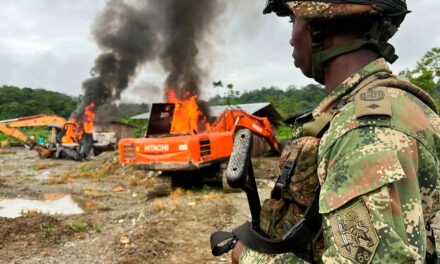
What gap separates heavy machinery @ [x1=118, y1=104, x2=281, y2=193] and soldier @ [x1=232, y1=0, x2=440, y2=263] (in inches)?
269

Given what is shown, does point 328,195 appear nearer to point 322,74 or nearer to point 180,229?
point 322,74

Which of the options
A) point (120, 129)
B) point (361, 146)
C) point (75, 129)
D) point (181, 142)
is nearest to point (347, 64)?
point (361, 146)

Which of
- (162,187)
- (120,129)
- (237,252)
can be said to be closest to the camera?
(237,252)

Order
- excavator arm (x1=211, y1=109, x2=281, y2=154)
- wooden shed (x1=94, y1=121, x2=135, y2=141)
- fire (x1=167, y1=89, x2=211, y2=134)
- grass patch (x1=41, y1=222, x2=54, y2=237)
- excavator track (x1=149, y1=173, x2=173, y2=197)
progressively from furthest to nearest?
wooden shed (x1=94, y1=121, x2=135, y2=141) < fire (x1=167, y1=89, x2=211, y2=134) < excavator arm (x1=211, y1=109, x2=281, y2=154) < excavator track (x1=149, y1=173, x2=173, y2=197) < grass patch (x1=41, y1=222, x2=54, y2=237)

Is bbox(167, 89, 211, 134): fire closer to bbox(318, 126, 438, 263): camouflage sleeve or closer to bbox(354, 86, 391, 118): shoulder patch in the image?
bbox(354, 86, 391, 118): shoulder patch

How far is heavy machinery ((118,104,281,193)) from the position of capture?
27.5ft

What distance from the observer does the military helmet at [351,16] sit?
49.1 inches

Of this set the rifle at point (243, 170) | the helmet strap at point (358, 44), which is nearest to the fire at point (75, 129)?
the rifle at point (243, 170)

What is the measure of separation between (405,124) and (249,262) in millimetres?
798

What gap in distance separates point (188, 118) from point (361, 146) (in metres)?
9.95

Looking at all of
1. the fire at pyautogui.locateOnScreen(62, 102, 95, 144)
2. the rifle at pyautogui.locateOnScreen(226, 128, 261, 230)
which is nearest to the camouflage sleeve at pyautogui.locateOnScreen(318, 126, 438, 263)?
the rifle at pyautogui.locateOnScreen(226, 128, 261, 230)

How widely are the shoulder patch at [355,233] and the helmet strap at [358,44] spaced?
633 mm

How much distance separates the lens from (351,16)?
1.26 m

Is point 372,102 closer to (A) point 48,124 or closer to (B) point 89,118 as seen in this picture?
(B) point 89,118
